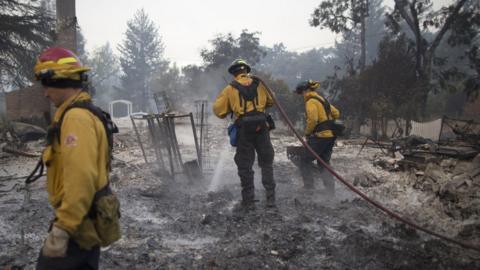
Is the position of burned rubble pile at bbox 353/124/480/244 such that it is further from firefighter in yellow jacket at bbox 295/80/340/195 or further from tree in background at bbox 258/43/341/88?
tree in background at bbox 258/43/341/88

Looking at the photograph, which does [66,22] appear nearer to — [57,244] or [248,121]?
[248,121]

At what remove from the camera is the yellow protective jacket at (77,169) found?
6.29 ft

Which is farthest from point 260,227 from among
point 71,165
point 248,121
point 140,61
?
point 140,61

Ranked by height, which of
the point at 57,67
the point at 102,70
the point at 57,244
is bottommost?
the point at 57,244

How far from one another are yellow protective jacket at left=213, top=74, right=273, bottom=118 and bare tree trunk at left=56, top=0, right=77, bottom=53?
1085 centimetres

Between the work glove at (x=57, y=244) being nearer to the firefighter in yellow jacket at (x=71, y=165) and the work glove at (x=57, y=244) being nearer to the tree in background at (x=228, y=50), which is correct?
the firefighter in yellow jacket at (x=71, y=165)

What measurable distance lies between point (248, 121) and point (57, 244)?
11.9 ft

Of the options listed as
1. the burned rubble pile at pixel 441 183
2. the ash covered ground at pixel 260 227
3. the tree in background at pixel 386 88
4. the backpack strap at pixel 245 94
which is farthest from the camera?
the tree in background at pixel 386 88

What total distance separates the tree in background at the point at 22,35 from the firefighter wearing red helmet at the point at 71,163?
14.3m

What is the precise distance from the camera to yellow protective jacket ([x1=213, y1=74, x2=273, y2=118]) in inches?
210

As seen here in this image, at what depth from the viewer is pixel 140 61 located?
59125 millimetres

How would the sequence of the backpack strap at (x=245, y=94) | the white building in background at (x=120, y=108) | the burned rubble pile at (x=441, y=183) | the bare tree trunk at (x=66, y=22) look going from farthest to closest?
the white building in background at (x=120, y=108) < the bare tree trunk at (x=66, y=22) < the backpack strap at (x=245, y=94) < the burned rubble pile at (x=441, y=183)

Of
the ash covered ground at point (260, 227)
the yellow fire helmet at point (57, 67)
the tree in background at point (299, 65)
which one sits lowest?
the ash covered ground at point (260, 227)

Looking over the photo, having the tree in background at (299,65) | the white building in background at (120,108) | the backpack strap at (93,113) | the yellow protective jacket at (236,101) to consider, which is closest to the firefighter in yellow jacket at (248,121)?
the yellow protective jacket at (236,101)
